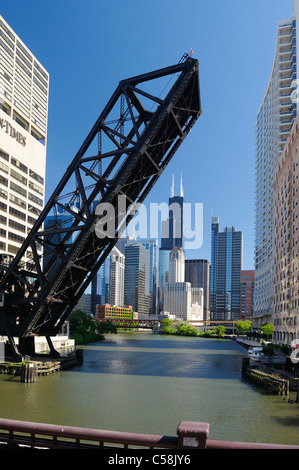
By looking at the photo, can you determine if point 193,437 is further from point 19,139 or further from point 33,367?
point 19,139

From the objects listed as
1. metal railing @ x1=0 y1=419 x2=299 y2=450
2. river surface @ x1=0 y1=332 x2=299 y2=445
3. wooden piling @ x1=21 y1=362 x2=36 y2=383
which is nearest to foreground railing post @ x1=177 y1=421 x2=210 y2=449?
metal railing @ x1=0 y1=419 x2=299 y2=450

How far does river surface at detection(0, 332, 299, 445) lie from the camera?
19953mm

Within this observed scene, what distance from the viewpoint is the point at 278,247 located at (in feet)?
247

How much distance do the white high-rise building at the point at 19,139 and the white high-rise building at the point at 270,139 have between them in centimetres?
5876

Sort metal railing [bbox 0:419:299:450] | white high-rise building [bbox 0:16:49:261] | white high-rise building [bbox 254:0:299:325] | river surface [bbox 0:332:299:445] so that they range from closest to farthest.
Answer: metal railing [bbox 0:419:299:450] < river surface [bbox 0:332:299:445] < white high-rise building [bbox 0:16:49:261] < white high-rise building [bbox 254:0:299:325]

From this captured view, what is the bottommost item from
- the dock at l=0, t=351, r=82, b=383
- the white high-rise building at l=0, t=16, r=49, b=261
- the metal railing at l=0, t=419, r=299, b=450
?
the dock at l=0, t=351, r=82, b=383

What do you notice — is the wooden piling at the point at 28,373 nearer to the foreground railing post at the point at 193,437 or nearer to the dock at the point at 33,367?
the dock at the point at 33,367

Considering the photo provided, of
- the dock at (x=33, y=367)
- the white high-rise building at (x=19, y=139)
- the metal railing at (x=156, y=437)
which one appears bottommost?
the dock at (x=33, y=367)

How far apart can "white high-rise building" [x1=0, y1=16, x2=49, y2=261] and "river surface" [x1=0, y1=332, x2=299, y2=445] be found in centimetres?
4757

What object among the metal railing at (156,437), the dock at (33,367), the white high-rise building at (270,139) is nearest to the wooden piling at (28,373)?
the dock at (33,367)

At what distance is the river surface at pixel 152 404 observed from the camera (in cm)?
1995

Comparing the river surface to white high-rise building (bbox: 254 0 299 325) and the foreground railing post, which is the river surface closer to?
the foreground railing post
